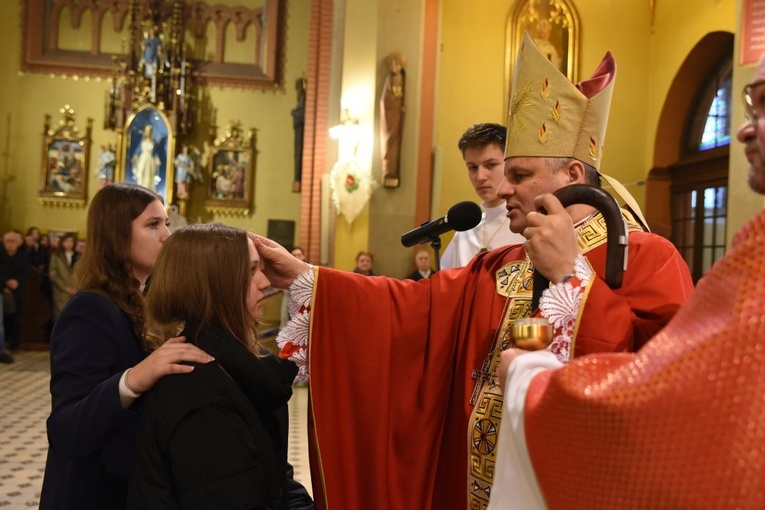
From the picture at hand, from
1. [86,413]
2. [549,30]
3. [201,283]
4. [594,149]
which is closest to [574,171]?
[594,149]

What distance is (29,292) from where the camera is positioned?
1189cm

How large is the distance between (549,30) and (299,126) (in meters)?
4.84

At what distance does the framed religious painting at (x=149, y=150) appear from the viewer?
13258 mm

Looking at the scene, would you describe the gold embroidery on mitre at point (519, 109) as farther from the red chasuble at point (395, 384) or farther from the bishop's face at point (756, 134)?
the bishop's face at point (756, 134)

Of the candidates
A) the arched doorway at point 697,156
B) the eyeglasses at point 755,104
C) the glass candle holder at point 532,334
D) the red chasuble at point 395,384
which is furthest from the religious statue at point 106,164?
the eyeglasses at point 755,104

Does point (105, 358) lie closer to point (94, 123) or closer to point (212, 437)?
point (212, 437)

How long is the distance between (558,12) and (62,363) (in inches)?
383

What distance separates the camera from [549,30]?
10242 millimetres

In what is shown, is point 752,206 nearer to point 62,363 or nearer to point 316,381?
point 316,381

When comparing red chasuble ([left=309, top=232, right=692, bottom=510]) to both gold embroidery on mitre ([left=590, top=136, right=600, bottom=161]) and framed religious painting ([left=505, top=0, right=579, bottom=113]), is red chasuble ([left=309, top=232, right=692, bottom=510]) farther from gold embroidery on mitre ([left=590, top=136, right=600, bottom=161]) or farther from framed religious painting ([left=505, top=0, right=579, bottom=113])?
framed religious painting ([left=505, top=0, right=579, bottom=113])

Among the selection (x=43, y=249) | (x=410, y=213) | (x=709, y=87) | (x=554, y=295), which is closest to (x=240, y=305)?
(x=554, y=295)

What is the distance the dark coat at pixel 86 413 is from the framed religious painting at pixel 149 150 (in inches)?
466

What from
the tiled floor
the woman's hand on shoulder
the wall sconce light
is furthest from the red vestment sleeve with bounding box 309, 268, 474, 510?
A: the wall sconce light

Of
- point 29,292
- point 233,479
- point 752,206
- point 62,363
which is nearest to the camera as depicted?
point 233,479
